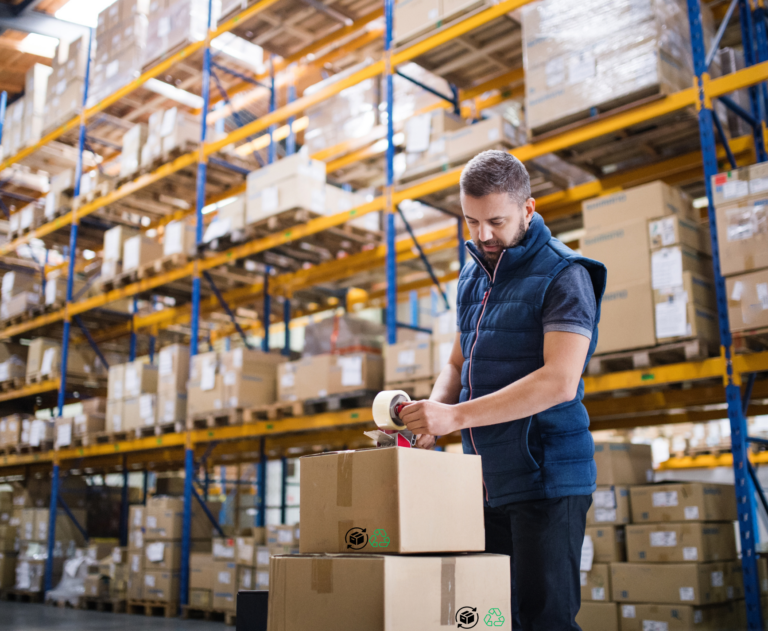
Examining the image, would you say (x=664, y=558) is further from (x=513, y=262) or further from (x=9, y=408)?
(x=9, y=408)

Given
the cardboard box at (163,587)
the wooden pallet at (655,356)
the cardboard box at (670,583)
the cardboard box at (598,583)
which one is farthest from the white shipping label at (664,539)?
the cardboard box at (163,587)

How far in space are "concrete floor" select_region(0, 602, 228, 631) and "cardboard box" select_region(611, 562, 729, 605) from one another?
3.55 m

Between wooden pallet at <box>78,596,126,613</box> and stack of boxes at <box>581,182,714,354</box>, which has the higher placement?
stack of boxes at <box>581,182,714,354</box>

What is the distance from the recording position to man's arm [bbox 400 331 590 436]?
5.93 ft

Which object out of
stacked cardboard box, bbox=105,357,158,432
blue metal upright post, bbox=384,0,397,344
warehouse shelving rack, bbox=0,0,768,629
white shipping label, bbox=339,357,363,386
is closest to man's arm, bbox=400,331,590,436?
warehouse shelving rack, bbox=0,0,768,629

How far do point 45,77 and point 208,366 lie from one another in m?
7.75

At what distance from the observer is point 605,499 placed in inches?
200

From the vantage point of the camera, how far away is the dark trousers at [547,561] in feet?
5.69

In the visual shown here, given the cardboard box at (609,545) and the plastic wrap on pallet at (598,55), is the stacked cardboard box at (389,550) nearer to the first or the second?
the cardboard box at (609,545)

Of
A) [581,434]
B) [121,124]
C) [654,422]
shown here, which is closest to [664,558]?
[654,422]

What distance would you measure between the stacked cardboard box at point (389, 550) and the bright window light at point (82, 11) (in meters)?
13.1

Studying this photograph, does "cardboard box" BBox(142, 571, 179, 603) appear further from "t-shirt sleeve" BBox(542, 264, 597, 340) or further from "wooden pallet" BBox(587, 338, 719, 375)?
"t-shirt sleeve" BBox(542, 264, 597, 340)

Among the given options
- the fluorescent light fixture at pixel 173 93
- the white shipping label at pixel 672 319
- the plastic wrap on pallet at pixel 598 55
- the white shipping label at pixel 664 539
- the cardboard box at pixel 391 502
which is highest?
the fluorescent light fixture at pixel 173 93

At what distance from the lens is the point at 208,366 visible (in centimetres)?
791
